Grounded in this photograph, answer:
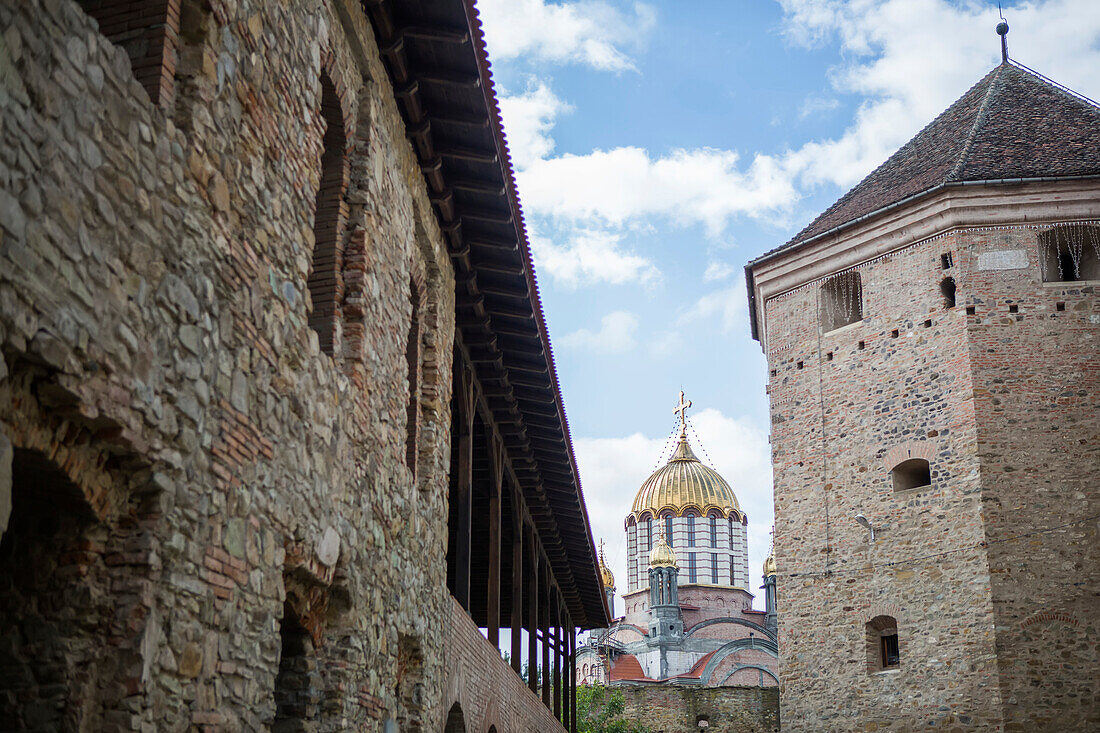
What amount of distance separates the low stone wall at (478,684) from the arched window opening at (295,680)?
304 centimetres

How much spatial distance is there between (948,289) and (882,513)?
395 cm

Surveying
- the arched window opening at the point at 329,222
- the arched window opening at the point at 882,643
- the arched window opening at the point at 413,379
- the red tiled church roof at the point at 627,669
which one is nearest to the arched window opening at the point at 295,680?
the arched window opening at the point at 329,222

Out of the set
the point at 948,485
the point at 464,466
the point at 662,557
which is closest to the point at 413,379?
the point at 464,466

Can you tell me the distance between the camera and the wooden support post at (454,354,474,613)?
37.8 ft

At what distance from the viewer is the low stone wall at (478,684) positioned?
32.4 feet

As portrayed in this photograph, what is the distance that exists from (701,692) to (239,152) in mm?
30895

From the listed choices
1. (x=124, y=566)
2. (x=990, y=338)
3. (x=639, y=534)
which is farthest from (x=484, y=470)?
(x=639, y=534)

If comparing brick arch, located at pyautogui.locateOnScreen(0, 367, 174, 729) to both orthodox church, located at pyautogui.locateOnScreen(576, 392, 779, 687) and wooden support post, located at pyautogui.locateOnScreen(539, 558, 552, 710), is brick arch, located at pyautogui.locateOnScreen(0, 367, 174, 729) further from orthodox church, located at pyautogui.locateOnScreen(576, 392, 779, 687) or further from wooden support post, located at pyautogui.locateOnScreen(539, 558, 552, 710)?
orthodox church, located at pyautogui.locateOnScreen(576, 392, 779, 687)

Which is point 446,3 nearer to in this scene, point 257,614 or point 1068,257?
point 257,614

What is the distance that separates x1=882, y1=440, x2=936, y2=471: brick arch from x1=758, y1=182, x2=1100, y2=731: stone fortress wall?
0.03 meters

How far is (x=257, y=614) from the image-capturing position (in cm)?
525

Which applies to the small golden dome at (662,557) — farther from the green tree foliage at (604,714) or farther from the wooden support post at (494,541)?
the wooden support post at (494,541)

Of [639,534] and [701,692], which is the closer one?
[701,692]

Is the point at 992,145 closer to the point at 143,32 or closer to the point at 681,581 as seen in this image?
the point at 143,32
